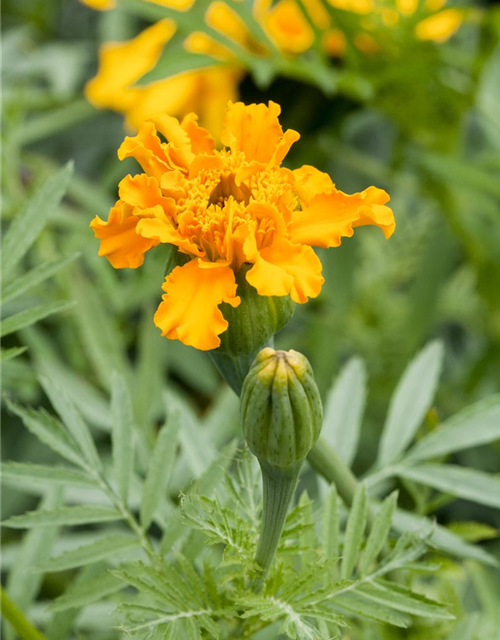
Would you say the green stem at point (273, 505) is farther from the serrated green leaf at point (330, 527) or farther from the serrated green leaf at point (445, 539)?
the serrated green leaf at point (445, 539)

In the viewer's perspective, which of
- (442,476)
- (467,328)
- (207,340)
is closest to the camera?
(207,340)

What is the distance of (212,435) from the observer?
80 cm

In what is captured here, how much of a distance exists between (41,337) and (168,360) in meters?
0.16

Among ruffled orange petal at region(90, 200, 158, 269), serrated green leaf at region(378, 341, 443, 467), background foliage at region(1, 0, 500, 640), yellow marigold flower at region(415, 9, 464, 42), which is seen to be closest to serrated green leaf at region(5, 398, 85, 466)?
background foliage at region(1, 0, 500, 640)

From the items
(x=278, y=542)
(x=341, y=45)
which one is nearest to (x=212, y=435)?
(x=278, y=542)

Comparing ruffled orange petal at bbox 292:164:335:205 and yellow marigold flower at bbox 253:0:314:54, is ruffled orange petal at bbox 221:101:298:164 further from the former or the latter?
yellow marigold flower at bbox 253:0:314:54

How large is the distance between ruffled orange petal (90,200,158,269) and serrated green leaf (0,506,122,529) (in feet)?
0.49

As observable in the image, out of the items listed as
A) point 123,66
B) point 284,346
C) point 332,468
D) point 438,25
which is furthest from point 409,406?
point 123,66

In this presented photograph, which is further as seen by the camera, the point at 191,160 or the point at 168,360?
the point at 168,360

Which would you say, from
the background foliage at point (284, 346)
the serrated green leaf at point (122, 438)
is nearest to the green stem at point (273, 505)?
the background foliage at point (284, 346)

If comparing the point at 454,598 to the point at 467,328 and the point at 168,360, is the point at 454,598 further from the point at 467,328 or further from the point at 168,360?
the point at 467,328

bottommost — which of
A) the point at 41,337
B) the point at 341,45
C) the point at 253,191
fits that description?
the point at 41,337

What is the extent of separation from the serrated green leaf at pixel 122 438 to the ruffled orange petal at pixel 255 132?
0.17m

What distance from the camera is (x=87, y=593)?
472 millimetres
